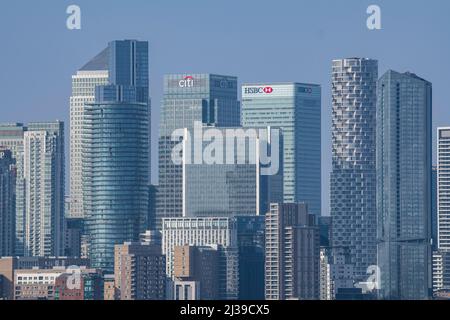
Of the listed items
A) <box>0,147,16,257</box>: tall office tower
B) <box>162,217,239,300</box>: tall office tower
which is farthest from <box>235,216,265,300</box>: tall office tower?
<box>0,147,16,257</box>: tall office tower

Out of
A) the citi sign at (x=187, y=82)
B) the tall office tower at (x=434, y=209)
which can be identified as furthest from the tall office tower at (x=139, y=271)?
the citi sign at (x=187, y=82)

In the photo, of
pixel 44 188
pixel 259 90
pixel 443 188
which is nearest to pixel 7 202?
pixel 44 188

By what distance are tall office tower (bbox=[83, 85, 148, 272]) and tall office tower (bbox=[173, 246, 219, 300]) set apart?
20.6 feet

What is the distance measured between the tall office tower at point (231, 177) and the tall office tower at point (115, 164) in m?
3.76

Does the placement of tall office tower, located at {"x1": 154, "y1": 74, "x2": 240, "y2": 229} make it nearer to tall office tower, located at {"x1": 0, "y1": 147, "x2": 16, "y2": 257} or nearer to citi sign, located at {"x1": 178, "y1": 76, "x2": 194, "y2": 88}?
citi sign, located at {"x1": 178, "y1": 76, "x2": 194, "y2": 88}

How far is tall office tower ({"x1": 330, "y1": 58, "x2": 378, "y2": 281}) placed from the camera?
109500 millimetres

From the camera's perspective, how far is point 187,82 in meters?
124

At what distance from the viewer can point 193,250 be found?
102625mm

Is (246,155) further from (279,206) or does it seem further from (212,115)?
(279,206)

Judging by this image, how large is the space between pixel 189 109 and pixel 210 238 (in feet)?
64.0

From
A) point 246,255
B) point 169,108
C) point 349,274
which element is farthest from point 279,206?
point 169,108

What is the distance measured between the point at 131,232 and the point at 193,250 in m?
5.56

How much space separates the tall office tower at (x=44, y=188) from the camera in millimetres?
103137
